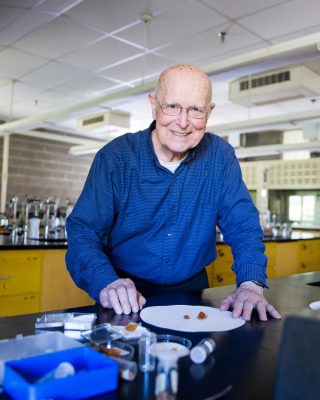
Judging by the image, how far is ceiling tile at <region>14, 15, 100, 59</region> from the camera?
13.0 ft

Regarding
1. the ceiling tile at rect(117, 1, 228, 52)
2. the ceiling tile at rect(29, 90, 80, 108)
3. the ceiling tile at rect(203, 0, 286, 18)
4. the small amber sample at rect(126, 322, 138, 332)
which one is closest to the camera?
the small amber sample at rect(126, 322, 138, 332)

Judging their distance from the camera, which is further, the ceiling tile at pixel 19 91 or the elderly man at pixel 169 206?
the ceiling tile at pixel 19 91

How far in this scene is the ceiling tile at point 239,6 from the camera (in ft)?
11.1

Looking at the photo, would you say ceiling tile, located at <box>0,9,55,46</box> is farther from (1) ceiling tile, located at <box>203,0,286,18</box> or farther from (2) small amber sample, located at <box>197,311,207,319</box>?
(2) small amber sample, located at <box>197,311,207,319</box>

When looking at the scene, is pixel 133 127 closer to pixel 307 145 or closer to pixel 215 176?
pixel 307 145

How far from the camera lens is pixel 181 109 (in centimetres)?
128

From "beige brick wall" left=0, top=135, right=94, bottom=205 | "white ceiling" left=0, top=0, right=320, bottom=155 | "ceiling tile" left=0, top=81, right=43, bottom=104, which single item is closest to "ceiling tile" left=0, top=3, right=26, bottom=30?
"white ceiling" left=0, top=0, right=320, bottom=155

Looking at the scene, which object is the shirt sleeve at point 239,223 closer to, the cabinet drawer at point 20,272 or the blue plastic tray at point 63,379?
Answer: the blue plastic tray at point 63,379

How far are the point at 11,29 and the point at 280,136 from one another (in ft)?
20.4

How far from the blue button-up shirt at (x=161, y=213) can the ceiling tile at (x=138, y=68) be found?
333 cm

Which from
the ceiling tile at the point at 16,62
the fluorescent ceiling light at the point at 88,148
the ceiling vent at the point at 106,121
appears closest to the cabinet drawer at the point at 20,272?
the ceiling tile at the point at 16,62

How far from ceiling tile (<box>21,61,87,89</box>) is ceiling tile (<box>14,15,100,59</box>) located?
0.38 m

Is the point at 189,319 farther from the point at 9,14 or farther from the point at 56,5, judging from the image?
the point at 9,14

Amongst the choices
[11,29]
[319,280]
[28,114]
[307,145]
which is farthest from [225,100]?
[319,280]
